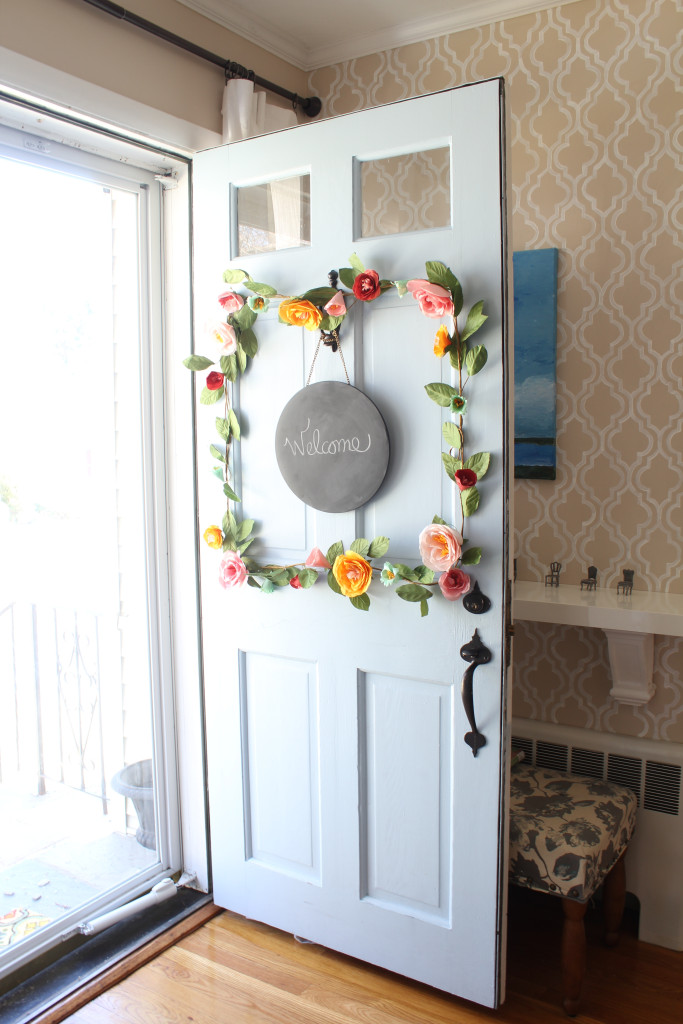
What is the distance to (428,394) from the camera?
5.79 feet

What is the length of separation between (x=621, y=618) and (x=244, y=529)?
1.02 meters

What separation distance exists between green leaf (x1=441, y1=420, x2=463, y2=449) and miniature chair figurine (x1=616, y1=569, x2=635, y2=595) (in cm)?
76

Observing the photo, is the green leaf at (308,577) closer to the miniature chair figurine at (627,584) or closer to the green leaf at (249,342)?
the green leaf at (249,342)

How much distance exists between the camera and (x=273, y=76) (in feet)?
Result: 8.00

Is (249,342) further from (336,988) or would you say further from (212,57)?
(336,988)

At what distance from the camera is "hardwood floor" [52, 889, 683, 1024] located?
1886 millimetres

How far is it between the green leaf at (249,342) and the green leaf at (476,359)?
1.94ft

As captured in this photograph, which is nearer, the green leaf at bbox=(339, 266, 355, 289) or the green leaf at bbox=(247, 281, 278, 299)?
the green leaf at bbox=(339, 266, 355, 289)

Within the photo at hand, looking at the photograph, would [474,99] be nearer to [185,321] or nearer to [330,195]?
[330,195]

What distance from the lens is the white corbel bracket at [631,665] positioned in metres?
2.10

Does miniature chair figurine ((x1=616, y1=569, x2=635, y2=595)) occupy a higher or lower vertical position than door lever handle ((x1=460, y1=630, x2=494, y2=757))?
higher

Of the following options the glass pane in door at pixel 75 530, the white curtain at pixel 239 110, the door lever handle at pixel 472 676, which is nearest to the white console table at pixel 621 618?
the door lever handle at pixel 472 676

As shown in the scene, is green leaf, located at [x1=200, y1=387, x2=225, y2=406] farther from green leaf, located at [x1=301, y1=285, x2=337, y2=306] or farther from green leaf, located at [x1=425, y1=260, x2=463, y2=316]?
green leaf, located at [x1=425, y1=260, x2=463, y2=316]

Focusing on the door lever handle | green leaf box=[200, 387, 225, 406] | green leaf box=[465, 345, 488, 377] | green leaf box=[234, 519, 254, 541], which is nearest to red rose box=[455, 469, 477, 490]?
green leaf box=[465, 345, 488, 377]
